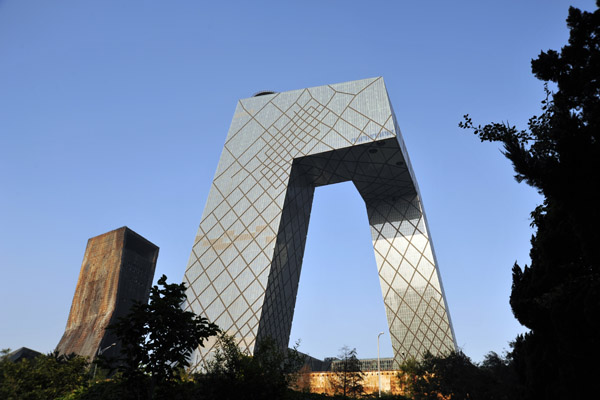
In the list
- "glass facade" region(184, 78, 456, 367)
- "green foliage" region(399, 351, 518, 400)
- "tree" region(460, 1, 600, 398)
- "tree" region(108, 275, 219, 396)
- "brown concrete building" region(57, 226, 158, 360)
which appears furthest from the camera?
"brown concrete building" region(57, 226, 158, 360)

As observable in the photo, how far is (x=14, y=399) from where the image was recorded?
20.9 m

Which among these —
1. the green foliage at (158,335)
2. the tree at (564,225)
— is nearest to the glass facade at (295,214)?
the green foliage at (158,335)

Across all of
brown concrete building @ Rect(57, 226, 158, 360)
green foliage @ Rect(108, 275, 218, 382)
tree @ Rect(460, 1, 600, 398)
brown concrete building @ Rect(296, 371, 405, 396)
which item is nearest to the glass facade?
brown concrete building @ Rect(296, 371, 405, 396)

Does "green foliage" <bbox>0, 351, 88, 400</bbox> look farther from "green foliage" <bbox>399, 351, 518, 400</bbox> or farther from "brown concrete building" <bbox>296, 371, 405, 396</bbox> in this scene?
"green foliage" <bbox>399, 351, 518, 400</bbox>

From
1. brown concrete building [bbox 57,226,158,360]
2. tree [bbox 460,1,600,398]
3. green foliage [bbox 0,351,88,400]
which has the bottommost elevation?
green foliage [bbox 0,351,88,400]

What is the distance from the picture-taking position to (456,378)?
81.9ft

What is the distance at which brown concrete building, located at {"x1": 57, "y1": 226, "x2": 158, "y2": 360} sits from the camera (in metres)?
60.2

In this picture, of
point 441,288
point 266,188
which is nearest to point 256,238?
point 266,188

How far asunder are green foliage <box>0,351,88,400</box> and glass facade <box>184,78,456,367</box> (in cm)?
868

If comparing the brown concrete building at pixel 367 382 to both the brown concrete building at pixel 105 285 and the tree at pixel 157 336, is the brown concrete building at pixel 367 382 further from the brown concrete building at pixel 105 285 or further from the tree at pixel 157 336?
the brown concrete building at pixel 105 285

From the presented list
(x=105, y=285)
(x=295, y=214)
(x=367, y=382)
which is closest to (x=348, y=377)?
(x=367, y=382)

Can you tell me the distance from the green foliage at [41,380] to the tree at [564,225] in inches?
864

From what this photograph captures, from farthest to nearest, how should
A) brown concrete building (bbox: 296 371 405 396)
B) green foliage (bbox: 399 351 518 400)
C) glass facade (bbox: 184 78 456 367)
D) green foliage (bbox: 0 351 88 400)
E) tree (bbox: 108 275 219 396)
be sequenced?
1. glass facade (bbox: 184 78 456 367)
2. brown concrete building (bbox: 296 371 405 396)
3. green foliage (bbox: 0 351 88 400)
4. green foliage (bbox: 399 351 518 400)
5. tree (bbox: 108 275 219 396)

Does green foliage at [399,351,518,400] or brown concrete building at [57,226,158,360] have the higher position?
brown concrete building at [57,226,158,360]
